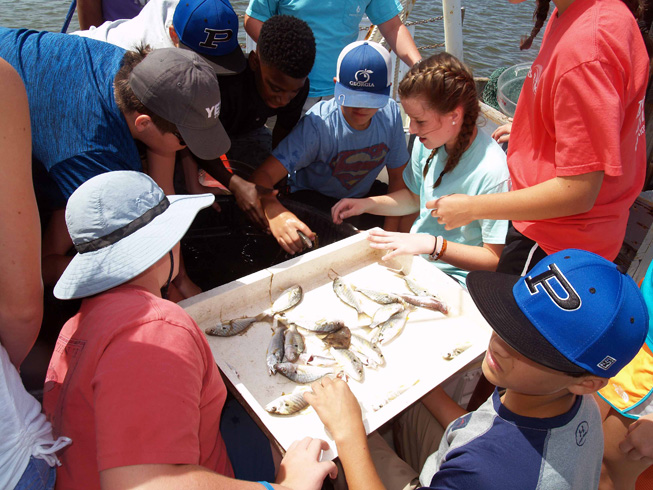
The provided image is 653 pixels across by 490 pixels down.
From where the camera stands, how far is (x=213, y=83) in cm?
217

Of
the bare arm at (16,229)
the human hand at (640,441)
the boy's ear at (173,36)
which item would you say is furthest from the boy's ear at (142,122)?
the human hand at (640,441)

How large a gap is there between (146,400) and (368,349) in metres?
1.19

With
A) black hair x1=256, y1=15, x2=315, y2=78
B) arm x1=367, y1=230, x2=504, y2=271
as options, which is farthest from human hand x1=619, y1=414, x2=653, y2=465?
black hair x1=256, y1=15, x2=315, y2=78

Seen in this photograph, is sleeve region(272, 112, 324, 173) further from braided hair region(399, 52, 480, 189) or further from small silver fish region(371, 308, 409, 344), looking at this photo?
small silver fish region(371, 308, 409, 344)

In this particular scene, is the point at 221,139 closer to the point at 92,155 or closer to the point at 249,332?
the point at 92,155

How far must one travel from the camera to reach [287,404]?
1772 mm

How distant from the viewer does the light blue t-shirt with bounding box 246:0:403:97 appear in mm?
3566

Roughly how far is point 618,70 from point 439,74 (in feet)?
2.96

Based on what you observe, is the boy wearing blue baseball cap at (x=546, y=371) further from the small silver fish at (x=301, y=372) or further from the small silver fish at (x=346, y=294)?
the small silver fish at (x=346, y=294)

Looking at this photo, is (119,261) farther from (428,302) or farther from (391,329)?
(428,302)

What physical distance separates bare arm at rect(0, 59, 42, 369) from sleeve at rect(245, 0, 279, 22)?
264cm

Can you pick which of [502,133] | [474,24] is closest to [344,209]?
[502,133]

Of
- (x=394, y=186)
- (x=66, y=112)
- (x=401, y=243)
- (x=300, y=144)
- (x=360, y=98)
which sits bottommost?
(x=394, y=186)

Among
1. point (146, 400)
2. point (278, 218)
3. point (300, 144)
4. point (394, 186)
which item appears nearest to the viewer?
point (146, 400)
